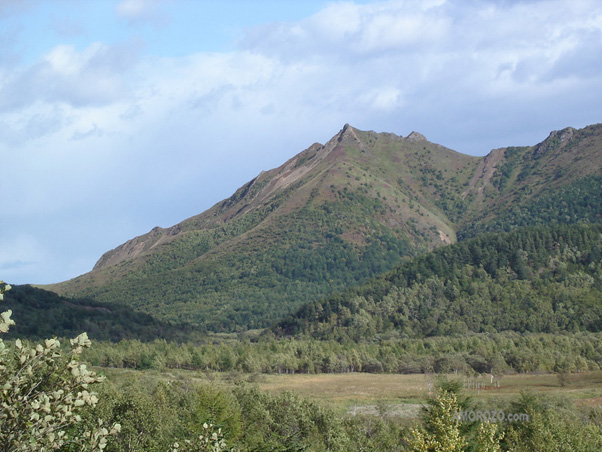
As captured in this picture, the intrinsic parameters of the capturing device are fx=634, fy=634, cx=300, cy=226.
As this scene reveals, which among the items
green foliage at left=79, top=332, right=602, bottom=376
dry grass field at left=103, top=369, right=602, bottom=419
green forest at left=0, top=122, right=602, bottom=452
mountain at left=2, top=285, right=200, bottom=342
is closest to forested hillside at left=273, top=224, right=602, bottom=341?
green forest at left=0, top=122, right=602, bottom=452

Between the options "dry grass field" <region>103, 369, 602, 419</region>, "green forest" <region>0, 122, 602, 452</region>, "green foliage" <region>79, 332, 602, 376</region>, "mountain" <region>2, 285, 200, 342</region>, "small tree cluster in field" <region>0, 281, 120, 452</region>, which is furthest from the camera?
"mountain" <region>2, 285, 200, 342</region>

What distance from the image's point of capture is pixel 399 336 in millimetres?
179125

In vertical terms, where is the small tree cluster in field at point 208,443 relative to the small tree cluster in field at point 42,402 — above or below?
below

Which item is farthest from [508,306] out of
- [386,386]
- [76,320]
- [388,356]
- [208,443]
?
[208,443]

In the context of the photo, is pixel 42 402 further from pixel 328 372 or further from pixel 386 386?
pixel 328 372

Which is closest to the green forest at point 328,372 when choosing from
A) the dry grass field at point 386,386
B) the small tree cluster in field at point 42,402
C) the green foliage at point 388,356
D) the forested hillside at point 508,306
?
the small tree cluster in field at point 42,402

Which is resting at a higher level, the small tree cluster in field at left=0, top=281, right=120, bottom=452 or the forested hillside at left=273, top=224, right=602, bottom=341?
the small tree cluster in field at left=0, top=281, right=120, bottom=452

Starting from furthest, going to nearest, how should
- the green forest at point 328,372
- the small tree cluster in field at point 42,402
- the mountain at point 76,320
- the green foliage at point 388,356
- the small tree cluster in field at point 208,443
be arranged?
the mountain at point 76,320 → the green foliage at point 388,356 → the small tree cluster in field at point 208,443 → the green forest at point 328,372 → the small tree cluster in field at point 42,402

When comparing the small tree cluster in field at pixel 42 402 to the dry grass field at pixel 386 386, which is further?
the dry grass field at pixel 386 386

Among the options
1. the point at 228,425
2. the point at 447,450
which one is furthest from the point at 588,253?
the point at 447,450

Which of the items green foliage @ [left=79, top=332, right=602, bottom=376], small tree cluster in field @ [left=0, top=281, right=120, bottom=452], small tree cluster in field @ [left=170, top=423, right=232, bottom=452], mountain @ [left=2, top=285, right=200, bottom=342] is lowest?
green foliage @ [left=79, top=332, right=602, bottom=376]

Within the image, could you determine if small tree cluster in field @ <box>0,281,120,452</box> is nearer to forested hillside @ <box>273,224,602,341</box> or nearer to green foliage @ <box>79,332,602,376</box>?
green foliage @ <box>79,332,602,376</box>

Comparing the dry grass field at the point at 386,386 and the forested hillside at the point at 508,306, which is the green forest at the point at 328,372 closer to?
the forested hillside at the point at 508,306

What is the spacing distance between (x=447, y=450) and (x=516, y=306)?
168 metres
